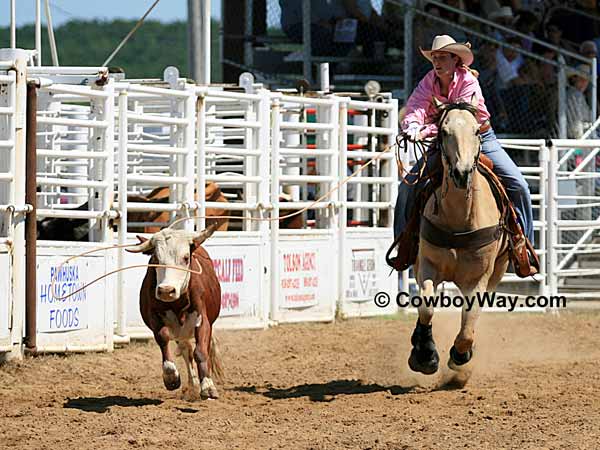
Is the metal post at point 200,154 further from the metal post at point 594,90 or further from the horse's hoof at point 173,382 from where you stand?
the metal post at point 594,90

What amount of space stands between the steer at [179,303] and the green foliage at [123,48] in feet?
158

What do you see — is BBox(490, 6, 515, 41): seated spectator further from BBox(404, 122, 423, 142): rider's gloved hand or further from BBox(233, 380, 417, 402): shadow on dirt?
BBox(233, 380, 417, 402): shadow on dirt

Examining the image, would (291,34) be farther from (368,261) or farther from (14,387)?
(14,387)

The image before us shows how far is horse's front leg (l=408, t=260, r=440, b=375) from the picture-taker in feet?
26.2

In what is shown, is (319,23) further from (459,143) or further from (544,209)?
(459,143)

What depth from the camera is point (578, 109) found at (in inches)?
688

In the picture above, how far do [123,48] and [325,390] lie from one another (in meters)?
53.0

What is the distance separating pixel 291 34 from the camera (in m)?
19.6

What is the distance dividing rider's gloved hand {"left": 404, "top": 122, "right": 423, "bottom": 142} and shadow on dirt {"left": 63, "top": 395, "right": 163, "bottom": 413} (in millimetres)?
2333

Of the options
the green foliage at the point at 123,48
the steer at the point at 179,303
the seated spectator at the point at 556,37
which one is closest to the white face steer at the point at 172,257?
the steer at the point at 179,303

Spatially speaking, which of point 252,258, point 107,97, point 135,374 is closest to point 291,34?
point 252,258

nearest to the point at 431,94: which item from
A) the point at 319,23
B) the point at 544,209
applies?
the point at 544,209

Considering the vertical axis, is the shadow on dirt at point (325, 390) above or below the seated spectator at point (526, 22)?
below

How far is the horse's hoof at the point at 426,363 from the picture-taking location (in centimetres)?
798
